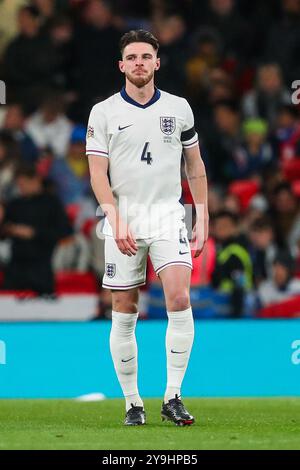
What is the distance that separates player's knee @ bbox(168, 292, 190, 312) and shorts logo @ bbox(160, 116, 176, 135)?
0.94m

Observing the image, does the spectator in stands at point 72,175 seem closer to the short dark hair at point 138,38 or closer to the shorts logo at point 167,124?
the shorts logo at point 167,124

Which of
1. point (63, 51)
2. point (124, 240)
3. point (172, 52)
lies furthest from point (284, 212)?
point (124, 240)

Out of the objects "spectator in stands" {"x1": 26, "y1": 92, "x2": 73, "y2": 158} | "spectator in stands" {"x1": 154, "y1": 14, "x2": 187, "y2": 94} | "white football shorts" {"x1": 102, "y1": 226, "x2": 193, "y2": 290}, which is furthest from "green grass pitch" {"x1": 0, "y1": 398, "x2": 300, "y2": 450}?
"spectator in stands" {"x1": 154, "y1": 14, "x2": 187, "y2": 94}

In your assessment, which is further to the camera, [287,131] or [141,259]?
[287,131]

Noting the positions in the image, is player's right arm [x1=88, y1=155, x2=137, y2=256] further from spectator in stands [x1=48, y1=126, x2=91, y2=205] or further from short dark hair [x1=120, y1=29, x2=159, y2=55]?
spectator in stands [x1=48, y1=126, x2=91, y2=205]

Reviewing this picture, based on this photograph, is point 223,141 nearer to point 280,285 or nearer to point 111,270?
point 280,285

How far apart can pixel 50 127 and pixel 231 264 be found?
3.55 metres

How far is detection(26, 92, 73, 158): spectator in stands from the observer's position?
600 inches

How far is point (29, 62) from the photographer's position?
52.4ft

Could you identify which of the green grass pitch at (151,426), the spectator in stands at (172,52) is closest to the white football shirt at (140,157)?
the green grass pitch at (151,426)

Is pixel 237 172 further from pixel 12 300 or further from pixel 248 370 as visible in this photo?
pixel 248 370

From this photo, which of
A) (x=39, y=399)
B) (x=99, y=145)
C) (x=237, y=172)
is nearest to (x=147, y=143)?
(x=99, y=145)

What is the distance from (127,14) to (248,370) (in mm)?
6825

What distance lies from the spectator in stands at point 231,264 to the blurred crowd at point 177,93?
0.02 metres
